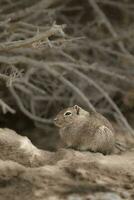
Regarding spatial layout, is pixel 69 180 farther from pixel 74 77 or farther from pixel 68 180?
pixel 74 77

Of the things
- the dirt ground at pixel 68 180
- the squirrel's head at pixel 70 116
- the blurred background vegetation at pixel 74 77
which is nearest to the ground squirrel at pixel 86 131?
the squirrel's head at pixel 70 116

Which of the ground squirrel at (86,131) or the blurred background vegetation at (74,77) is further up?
the ground squirrel at (86,131)

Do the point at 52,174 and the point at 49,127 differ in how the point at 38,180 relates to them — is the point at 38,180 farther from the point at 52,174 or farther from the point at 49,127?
the point at 49,127

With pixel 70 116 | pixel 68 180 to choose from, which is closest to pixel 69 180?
pixel 68 180

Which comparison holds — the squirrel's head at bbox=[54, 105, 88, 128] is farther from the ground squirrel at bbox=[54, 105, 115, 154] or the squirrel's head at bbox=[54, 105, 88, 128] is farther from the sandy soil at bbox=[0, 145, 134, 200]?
the sandy soil at bbox=[0, 145, 134, 200]

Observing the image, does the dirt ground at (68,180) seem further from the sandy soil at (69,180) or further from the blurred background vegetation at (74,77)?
the blurred background vegetation at (74,77)

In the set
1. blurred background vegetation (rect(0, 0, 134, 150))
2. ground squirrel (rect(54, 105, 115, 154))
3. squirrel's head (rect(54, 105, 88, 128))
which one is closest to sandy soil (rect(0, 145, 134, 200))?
ground squirrel (rect(54, 105, 115, 154))

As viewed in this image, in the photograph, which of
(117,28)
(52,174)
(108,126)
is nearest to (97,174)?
(52,174)
